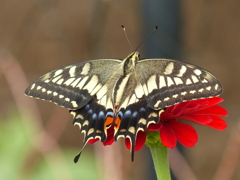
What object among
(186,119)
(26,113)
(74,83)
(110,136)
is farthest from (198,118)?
(26,113)

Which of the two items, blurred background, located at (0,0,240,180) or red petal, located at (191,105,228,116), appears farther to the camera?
blurred background, located at (0,0,240,180)

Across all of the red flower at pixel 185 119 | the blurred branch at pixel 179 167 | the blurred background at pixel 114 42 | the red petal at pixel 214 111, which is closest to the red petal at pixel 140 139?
the red flower at pixel 185 119

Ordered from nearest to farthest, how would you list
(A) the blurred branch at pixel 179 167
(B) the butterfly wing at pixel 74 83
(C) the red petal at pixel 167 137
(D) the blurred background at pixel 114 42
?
(C) the red petal at pixel 167 137 → (B) the butterfly wing at pixel 74 83 → (A) the blurred branch at pixel 179 167 → (D) the blurred background at pixel 114 42

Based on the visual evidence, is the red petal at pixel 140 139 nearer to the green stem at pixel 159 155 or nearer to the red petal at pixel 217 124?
Result: the green stem at pixel 159 155

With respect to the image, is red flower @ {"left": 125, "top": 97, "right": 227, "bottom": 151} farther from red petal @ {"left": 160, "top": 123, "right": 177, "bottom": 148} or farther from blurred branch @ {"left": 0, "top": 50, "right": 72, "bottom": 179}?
blurred branch @ {"left": 0, "top": 50, "right": 72, "bottom": 179}

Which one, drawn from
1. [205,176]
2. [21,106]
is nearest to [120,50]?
[205,176]

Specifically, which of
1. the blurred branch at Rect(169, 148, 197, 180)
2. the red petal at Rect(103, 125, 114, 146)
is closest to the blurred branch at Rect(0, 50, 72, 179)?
the blurred branch at Rect(169, 148, 197, 180)

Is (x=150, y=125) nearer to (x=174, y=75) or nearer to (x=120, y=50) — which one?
(x=174, y=75)
